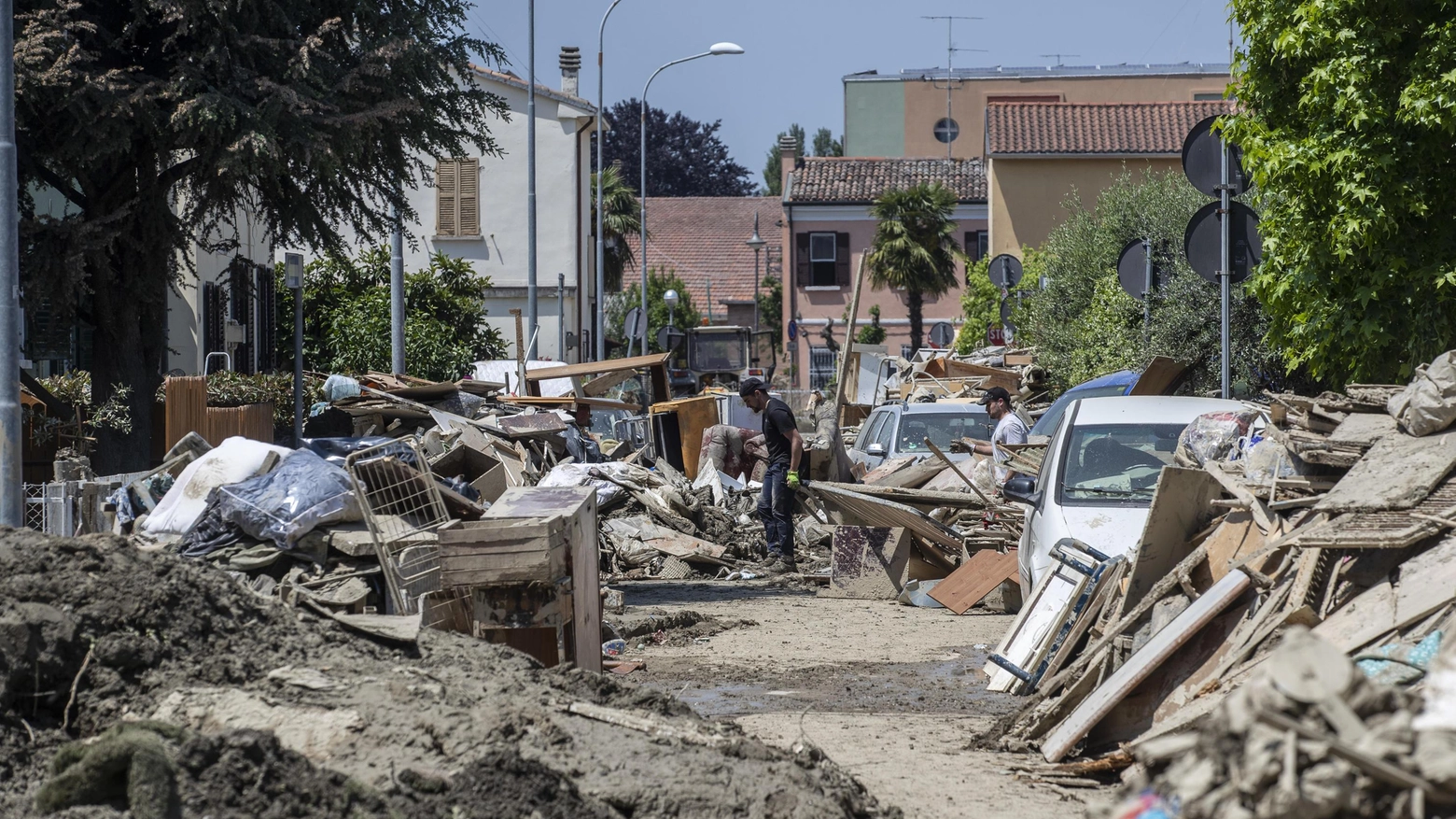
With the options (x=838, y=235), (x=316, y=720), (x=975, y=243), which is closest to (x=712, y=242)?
(x=838, y=235)

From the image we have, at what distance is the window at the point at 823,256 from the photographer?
5616 cm

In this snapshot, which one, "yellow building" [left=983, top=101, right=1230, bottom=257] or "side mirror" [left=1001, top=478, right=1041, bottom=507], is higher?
"yellow building" [left=983, top=101, right=1230, bottom=257]

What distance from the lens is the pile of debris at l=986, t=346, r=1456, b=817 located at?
570cm

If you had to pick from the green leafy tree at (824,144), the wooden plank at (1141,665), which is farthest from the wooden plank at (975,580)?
the green leafy tree at (824,144)

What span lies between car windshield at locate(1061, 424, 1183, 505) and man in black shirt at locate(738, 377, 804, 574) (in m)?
5.09

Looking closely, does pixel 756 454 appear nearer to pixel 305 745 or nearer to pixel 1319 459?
pixel 1319 459

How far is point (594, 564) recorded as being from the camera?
8.38 metres

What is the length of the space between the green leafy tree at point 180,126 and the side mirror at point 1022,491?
6426 mm

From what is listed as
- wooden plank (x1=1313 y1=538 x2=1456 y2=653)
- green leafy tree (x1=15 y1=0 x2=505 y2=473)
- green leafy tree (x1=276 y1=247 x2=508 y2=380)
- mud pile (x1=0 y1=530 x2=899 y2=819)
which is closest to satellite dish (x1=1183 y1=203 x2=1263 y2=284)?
wooden plank (x1=1313 y1=538 x2=1456 y2=653)

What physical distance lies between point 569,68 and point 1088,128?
15056 millimetres

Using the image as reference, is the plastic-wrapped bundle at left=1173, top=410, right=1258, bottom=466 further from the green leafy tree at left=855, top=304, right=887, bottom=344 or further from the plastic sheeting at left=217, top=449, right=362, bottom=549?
the green leafy tree at left=855, top=304, right=887, bottom=344

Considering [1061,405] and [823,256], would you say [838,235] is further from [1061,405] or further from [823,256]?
[1061,405]

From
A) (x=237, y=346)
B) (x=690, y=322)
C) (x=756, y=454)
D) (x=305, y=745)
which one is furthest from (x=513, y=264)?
(x=305, y=745)

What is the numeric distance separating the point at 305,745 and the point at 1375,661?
150 inches
